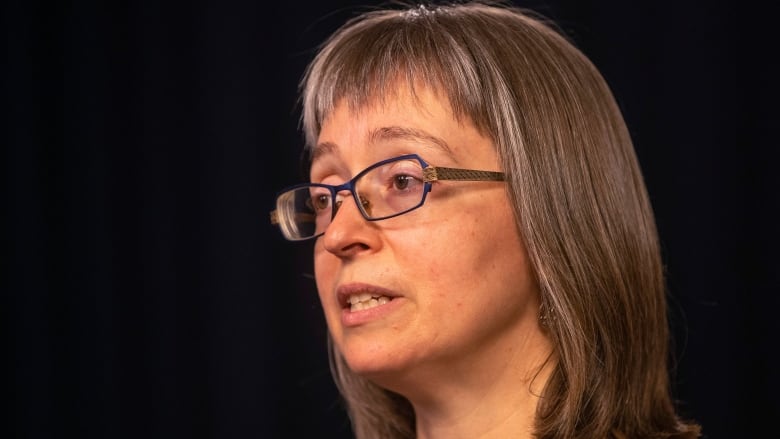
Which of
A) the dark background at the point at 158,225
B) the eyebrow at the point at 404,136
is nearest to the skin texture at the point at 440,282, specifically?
the eyebrow at the point at 404,136

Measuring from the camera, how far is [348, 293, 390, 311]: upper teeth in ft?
4.91

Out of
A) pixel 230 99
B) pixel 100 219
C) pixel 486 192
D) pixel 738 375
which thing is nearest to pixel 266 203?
pixel 230 99

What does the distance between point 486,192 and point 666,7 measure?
110 cm

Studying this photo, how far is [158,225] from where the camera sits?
104 inches

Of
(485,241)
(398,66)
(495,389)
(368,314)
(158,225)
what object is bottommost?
(495,389)

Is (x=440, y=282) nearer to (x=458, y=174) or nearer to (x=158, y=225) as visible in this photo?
(x=458, y=174)

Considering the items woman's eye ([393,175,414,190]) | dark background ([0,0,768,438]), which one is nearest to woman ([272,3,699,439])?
woman's eye ([393,175,414,190])

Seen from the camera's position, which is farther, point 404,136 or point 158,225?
point 158,225

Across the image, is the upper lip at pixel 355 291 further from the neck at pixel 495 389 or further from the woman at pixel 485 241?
the neck at pixel 495 389

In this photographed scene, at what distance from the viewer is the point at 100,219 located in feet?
8.71

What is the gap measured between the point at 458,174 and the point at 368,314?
0.91 feet

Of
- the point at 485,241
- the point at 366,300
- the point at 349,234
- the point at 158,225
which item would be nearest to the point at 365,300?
the point at 366,300

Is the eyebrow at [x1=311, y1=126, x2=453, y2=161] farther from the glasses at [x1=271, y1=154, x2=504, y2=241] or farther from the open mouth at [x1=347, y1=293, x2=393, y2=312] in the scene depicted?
the open mouth at [x1=347, y1=293, x2=393, y2=312]

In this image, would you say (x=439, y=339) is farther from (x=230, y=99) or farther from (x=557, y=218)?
(x=230, y=99)
